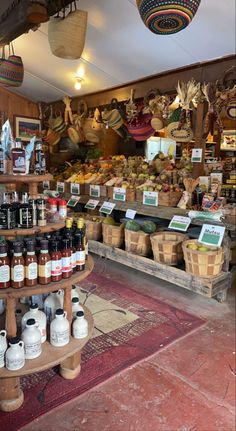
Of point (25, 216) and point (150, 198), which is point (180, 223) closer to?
point (150, 198)

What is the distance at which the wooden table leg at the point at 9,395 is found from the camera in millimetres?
1826

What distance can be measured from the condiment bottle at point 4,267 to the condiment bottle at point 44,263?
0.17 metres

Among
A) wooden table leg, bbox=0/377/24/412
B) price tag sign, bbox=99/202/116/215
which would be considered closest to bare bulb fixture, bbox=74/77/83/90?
price tag sign, bbox=99/202/116/215

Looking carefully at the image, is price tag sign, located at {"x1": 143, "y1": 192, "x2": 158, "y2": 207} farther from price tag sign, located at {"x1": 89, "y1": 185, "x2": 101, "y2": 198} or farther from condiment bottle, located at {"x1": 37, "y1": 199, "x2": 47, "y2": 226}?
condiment bottle, located at {"x1": 37, "y1": 199, "x2": 47, "y2": 226}

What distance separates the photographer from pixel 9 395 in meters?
1.84

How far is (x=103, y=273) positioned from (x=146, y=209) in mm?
979

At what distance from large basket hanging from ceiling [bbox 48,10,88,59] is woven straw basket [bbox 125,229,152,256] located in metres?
2.01

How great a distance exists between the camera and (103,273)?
409cm

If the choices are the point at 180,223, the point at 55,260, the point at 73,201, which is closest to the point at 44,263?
the point at 55,260

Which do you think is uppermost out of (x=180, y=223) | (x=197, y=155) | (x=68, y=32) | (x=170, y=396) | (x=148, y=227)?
→ (x=68, y=32)

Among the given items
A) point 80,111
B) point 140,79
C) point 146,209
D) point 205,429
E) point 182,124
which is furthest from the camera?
point 80,111

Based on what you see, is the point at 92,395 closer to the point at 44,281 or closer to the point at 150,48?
the point at 44,281

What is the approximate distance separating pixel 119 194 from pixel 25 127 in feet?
11.5

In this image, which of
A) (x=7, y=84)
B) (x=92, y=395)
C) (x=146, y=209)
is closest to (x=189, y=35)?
(x=146, y=209)
